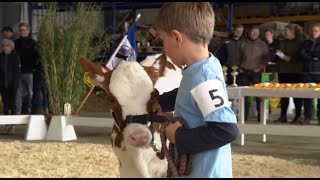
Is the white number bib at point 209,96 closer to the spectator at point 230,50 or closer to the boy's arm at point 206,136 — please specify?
the boy's arm at point 206,136

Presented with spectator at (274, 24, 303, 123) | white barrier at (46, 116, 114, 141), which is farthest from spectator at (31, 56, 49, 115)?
spectator at (274, 24, 303, 123)

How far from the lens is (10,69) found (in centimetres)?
842

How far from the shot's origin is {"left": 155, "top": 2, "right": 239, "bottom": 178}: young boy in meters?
1.55

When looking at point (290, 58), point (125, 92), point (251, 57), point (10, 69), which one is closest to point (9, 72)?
point (10, 69)

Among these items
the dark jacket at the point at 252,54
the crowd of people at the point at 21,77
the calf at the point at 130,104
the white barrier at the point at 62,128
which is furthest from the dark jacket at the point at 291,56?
the calf at the point at 130,104

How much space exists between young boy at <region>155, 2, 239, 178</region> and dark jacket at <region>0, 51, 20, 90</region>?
280 inches

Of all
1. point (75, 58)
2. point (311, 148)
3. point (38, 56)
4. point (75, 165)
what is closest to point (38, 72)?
point (38, 56)

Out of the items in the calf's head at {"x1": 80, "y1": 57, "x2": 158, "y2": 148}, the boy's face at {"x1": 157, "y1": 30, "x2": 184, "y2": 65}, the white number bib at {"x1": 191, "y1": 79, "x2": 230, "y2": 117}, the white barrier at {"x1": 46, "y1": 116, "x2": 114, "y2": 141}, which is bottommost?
the white barrier at {"x1": 46, "y1": 116, "x2": 114, "y2": 141}

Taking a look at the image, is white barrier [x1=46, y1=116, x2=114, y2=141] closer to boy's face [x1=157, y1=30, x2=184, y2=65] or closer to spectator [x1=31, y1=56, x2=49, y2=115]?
spectator [x1=31, y1=56, x2=49, y2=115]

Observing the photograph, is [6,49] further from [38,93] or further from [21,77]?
[38,93]

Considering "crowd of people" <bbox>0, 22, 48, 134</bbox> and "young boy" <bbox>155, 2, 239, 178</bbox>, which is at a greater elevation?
"young boy" <bbox>155, 2, 239, 178</bbox>

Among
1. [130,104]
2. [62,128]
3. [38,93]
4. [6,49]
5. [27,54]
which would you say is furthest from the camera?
[38,93]

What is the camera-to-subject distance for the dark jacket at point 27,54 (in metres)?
8.79

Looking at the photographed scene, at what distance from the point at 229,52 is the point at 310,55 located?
1299mm
